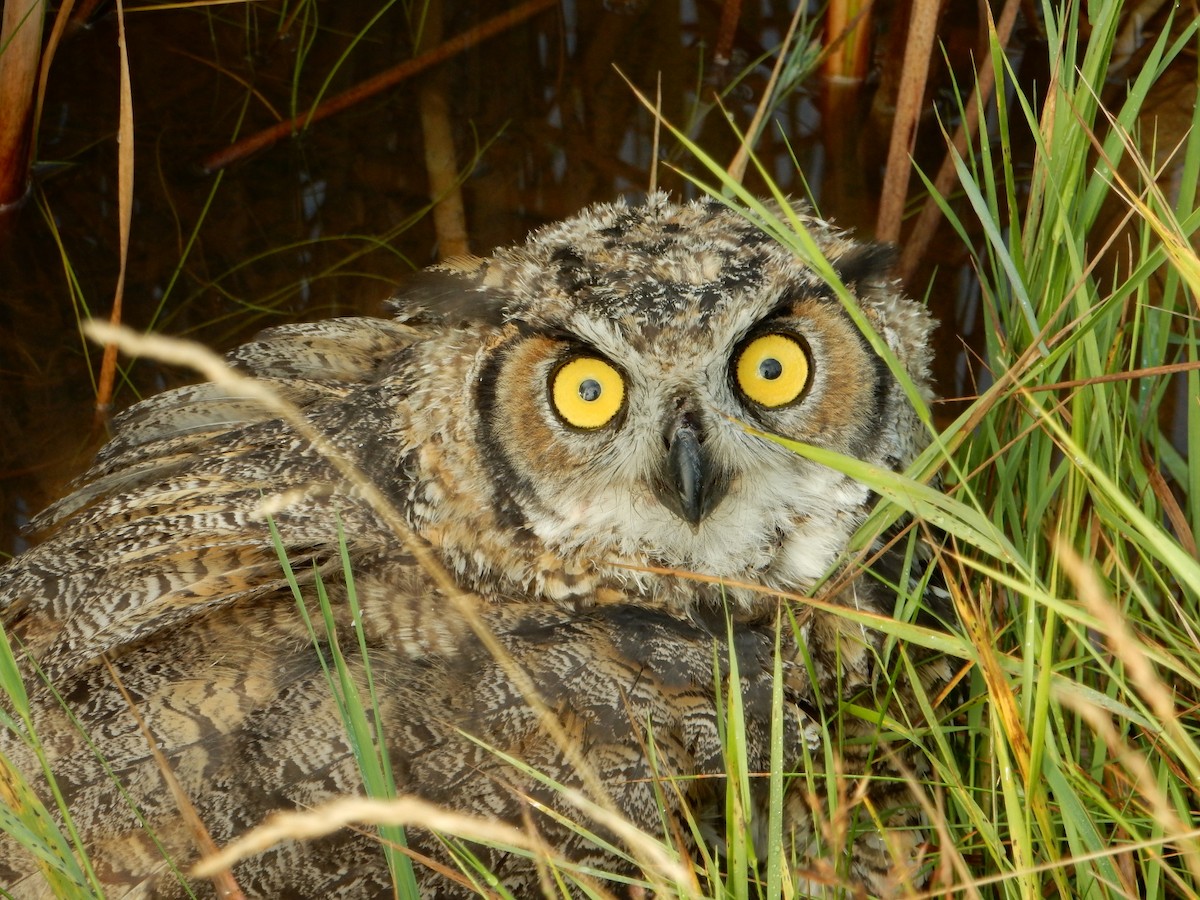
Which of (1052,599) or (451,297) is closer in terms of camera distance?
Result: (1052,599)

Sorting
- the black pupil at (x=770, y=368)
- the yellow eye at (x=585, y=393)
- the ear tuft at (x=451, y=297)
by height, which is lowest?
the yellow eye at (x=585, y=393)

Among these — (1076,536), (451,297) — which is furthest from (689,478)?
(1076,536)

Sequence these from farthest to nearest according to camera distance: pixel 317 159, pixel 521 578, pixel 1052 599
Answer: pixel 317 159 < pixel 521 578 < pixel 1052 599

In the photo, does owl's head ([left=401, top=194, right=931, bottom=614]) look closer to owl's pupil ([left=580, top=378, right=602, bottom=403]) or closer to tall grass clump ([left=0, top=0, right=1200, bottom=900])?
owl's pupil ([left=580, top=378, right=602, bottom=403])

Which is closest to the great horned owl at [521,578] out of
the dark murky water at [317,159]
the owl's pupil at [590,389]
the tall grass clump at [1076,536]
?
the owl's pupil at [590,389]

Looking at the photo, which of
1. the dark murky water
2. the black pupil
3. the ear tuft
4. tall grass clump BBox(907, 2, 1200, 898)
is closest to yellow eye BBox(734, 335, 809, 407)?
the black pupil

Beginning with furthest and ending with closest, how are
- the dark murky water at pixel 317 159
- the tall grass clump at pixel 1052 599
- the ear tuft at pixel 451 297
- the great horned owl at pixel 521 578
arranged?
1. the dark murky water at pixel 317 159
2. the ear tuft at pixel 451 297
3. the great horned owl at pixel 521 578
4. the tall grass clump at pixel 1052 599

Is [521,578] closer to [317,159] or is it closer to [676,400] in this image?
[676,400]

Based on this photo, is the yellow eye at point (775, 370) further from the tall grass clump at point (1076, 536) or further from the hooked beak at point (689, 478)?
the tall grass clump at point (1076, 536)
